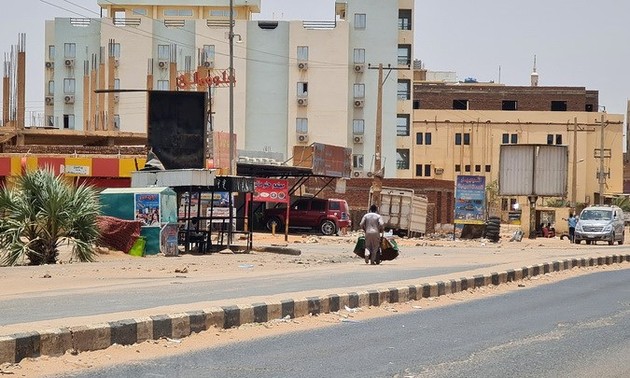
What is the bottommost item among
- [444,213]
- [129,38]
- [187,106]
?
[444,213]

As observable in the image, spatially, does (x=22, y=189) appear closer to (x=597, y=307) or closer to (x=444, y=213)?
(x=597, y=307)

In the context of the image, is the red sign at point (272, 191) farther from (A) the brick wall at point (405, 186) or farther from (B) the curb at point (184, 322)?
(B) the curb at point (184, 322)

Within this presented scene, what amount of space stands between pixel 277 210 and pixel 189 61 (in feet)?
109

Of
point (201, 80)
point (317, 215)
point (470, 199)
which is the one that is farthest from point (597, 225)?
point (201, 80)

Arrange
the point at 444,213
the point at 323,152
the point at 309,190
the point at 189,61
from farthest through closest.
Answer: the point at 189,61
the point at 444,213
the point at 309,190
the point at 323,152

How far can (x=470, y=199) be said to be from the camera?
2255 inches

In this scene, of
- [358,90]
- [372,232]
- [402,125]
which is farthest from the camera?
[402,125]

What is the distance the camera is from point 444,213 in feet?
262

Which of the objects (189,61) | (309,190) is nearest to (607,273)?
(309,190)

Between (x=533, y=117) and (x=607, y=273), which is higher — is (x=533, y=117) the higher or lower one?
the higher one

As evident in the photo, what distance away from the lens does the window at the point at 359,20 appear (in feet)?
296

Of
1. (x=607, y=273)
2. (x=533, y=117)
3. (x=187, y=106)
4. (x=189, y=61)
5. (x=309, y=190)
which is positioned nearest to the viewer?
(x=607, y=273)

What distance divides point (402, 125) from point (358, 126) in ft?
12.3

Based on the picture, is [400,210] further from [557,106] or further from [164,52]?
[557,106]
